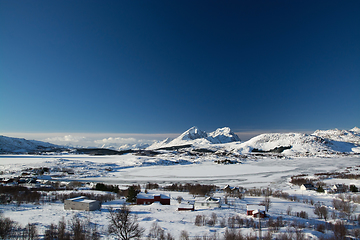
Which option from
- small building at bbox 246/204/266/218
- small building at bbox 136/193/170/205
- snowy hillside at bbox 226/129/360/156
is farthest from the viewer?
snowy hillside at bbox 226/129/360/156

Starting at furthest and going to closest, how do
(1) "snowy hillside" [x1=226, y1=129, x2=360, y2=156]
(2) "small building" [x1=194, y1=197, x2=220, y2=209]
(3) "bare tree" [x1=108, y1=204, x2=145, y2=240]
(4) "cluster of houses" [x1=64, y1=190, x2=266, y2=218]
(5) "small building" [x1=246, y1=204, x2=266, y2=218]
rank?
(1) "snowy hillside" [x1=226, y1=129, x2=360, y2=156]
(2) "small building" [x1=194, y1=197, x2=220, y2=209]
(4) "cluster of houses" [x1=64, y1=190, x2=266, y2=218]
(5) "small building" [x1=246, y1=204, x2=266, y2=218]
(3) "bare tree" [x1=108, y1=204, x2=145, y2=240]

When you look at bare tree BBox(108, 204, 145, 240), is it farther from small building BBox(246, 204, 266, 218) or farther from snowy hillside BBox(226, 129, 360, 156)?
snowy hillside BBox(226, 129, 360, 156)

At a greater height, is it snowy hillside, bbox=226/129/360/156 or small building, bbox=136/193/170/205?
snowy hillside, bbox=226/129/360/156

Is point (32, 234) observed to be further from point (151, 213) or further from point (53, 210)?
point (151, 213)

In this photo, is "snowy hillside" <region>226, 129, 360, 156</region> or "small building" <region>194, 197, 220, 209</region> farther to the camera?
"snowy hillside" <region>226, 129, 360, 156</region>

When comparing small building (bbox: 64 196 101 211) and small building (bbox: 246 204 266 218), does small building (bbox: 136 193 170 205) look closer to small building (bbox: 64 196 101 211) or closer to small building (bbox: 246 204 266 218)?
small building (bbox: 64 196 101 211)

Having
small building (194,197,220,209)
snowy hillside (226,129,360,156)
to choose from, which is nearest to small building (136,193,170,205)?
small building (194,197,220,209)

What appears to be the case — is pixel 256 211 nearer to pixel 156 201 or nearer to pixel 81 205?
pixel 156 201

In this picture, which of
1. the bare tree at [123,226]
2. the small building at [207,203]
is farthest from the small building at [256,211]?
the bare tree at [123,226]

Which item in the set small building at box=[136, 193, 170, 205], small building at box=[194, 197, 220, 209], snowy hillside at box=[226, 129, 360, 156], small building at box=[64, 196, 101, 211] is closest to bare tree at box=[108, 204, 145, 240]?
small building at box=[64, 196, 101, 211]

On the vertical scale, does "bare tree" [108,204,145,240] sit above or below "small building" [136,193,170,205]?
above

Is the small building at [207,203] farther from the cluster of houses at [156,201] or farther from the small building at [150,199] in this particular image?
the small building at [150,199]

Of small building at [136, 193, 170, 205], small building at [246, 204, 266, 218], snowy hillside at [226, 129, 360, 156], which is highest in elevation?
snowy hillside at [226, 129, 360, 156]
